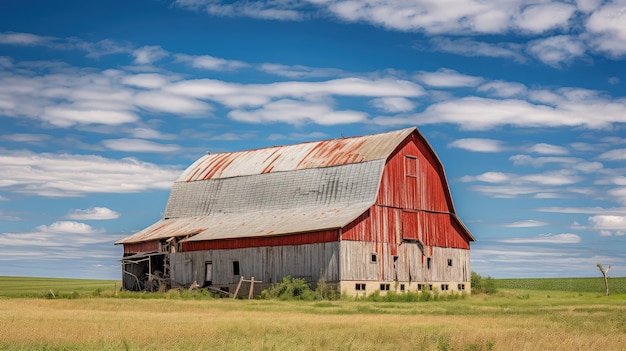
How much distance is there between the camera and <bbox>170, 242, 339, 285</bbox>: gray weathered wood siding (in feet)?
153

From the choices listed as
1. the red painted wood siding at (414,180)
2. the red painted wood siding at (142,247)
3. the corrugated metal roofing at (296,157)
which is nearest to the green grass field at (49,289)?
the red painted wood siding at (142,247)

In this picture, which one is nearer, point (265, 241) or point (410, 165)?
point (265, 241)

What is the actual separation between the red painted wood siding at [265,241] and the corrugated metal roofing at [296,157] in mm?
6941

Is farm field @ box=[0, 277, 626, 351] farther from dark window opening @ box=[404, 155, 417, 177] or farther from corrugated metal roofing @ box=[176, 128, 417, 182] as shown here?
corrugated metal roofing @ box=[176, 128, 417, 182]

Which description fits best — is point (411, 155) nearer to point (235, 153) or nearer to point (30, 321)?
point (235, 153)

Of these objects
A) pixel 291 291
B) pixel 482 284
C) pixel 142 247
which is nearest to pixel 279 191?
pixel 291 291

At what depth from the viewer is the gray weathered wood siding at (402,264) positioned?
153 ft

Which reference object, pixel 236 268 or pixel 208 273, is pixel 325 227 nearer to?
pixel 236 268

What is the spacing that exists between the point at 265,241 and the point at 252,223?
4.12 metres

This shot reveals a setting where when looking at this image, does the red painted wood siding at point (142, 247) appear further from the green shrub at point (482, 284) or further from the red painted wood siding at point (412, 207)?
the green shrub at point (482, 284)

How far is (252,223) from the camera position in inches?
2117

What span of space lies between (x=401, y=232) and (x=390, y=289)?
12.5 ft

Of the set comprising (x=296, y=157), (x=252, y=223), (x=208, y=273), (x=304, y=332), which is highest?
(x=296, y=157)

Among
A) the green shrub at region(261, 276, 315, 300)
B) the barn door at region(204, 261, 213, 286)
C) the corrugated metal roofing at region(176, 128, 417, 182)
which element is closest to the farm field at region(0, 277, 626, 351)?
the green shrub at region(261, 276, 315, 300)
